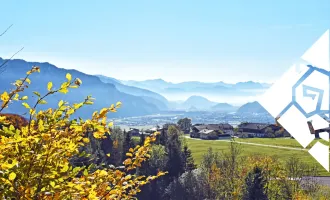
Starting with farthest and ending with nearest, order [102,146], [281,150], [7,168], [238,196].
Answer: [281,150]
[102,146]
[238,196]
[7,168]

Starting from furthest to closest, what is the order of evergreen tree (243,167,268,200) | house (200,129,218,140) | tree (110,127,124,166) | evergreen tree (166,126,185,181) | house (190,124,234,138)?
house (190,124,234,138), house (200,129,218,140), tree (110,127,124,166), evergreen tree (166,126,185,181), evergreen tree (243,167,268,200)

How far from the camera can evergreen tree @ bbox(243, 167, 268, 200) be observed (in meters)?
33.2

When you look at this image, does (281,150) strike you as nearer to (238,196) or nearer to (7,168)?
(238,196)

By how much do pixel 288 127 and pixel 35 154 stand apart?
122798 mm

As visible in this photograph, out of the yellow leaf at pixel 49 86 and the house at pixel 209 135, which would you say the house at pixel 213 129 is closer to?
the house at pixel 209 135

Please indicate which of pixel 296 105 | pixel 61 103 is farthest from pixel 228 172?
pixel 296 105

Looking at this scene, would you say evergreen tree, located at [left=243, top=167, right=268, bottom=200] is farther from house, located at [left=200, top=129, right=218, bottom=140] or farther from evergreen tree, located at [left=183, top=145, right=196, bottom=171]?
house, located at [left=200, top=129, right=218, bottom=140]

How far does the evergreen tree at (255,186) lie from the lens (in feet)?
109

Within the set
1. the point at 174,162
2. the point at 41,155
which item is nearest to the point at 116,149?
the point at 174,162

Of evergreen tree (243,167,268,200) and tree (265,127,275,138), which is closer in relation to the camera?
evergreen tree (243,167,268,200)

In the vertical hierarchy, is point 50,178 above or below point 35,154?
below

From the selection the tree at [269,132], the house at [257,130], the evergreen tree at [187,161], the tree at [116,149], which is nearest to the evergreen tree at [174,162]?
the evergreen tree at [187,161]

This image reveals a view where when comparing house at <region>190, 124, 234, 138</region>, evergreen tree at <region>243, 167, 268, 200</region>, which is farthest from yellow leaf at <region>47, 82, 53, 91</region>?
house at <region>190, 124, 234, 138</region>

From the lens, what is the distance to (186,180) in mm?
40781
